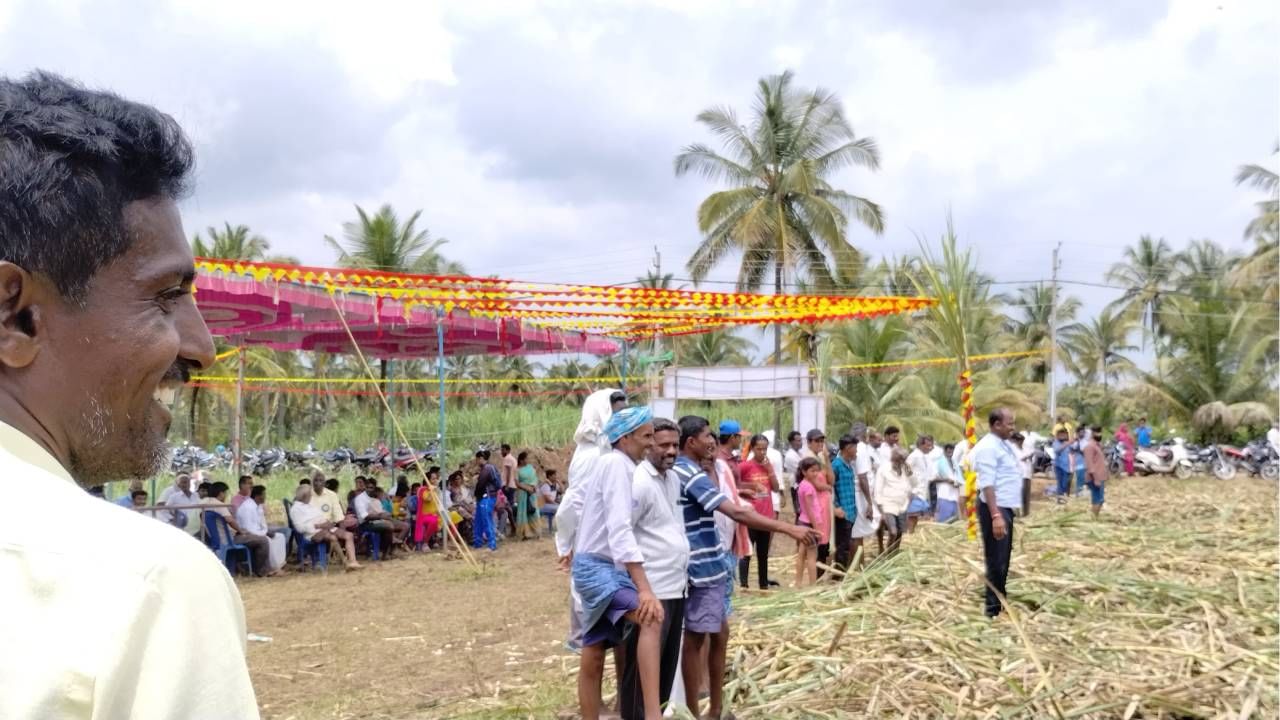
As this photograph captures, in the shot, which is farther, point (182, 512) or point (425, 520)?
point (425, 520)

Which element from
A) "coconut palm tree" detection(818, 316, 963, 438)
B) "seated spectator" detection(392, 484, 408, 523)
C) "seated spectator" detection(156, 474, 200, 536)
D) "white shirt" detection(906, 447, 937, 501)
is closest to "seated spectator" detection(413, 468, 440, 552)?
"seated spectator" detection(392, 484, 408, 523)

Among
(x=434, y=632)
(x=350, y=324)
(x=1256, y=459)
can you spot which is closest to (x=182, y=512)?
(x=350, y=324)

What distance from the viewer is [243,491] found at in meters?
11.4

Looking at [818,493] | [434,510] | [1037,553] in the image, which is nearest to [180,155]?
[818,493]

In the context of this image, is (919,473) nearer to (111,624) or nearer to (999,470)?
(999,470)

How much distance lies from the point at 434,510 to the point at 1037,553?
7545mm

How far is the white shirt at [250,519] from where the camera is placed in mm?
11383

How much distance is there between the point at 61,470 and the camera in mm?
841

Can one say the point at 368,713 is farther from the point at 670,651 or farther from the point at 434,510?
the point at 434,510

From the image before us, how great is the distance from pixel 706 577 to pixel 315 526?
7965mm

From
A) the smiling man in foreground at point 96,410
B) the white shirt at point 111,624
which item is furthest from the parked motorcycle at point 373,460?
the white shirt at point 111,624

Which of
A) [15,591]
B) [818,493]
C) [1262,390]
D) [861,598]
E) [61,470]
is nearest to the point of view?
[15,591]

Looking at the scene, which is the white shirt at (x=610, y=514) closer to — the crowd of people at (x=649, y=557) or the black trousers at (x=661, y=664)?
the crowd of people at (x=649, y=557)

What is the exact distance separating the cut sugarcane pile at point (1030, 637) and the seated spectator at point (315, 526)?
18.9 ft
